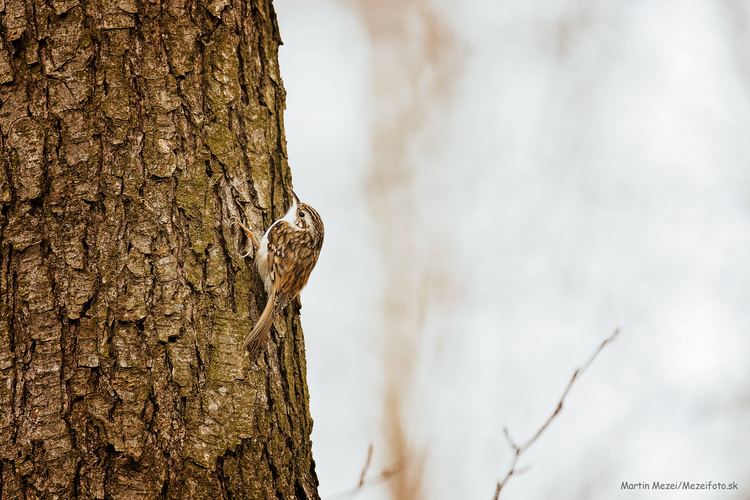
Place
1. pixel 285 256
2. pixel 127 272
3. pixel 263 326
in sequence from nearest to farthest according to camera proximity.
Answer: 1. pixel 127 272
2. pixel 263 326
3. pixel 285 256

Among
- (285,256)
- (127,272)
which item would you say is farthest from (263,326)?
(285,256)

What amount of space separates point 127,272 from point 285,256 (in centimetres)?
85

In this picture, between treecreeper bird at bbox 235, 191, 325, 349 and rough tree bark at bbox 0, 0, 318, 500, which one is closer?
rough tree bark at bbox 0, 0, 318, 500

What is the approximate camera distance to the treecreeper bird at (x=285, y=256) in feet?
6.30

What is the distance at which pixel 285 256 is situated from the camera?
2418mm

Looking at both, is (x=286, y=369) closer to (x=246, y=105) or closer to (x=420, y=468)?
(x=246, y=105)

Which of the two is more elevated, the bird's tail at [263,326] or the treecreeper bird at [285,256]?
the treecreeper bird at [285,256]

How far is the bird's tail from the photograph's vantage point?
1810 millimetres

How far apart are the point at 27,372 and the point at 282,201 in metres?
0.98

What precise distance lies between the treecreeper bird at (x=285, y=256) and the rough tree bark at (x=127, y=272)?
65 millimetres

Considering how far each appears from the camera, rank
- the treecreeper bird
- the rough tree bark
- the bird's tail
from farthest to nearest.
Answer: the treecreeper bird → the bird's tail → the rough tree bark

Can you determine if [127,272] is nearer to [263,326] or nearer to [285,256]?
[263,326]

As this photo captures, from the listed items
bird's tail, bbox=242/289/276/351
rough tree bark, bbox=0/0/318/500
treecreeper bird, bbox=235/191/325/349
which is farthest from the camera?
treecreeper bird, bbox=235/191/325/349

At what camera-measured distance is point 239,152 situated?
1.92 meters
